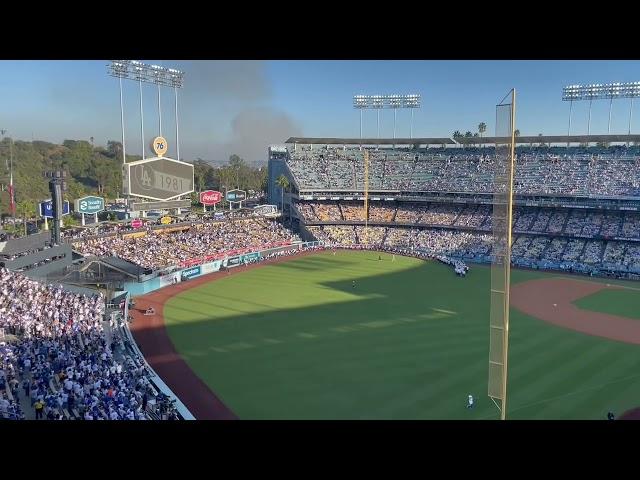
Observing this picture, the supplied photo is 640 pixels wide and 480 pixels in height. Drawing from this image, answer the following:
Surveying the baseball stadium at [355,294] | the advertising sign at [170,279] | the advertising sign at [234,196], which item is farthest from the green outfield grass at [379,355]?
the advertising sign at [234,196]

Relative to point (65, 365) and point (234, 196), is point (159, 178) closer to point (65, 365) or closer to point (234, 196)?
point (234, 196)

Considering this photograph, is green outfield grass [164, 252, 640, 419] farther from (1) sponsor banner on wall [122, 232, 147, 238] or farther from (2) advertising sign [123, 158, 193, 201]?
(2) advertising sign [123, 158, 193, 201]

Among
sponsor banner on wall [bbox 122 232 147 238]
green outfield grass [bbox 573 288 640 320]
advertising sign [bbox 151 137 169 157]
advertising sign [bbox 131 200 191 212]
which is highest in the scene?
advertising sign [bbox 151 137 169 157]

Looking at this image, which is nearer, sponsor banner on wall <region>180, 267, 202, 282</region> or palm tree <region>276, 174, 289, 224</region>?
sponsor banner on wall <region>180, 267, 202, 282</region>

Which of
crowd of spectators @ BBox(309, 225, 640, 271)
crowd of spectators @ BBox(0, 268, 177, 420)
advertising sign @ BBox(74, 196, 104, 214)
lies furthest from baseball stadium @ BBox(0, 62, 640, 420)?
advertising sign @ BBox(74, 196, 104, 214)

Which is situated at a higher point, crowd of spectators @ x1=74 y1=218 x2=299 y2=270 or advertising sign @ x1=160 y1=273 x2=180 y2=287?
crowd of spectators @ x1=74 y1=218 x2=299 y2=270

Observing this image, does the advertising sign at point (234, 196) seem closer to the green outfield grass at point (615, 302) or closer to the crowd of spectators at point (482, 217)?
the crowd of spectators at point (482, 217)
